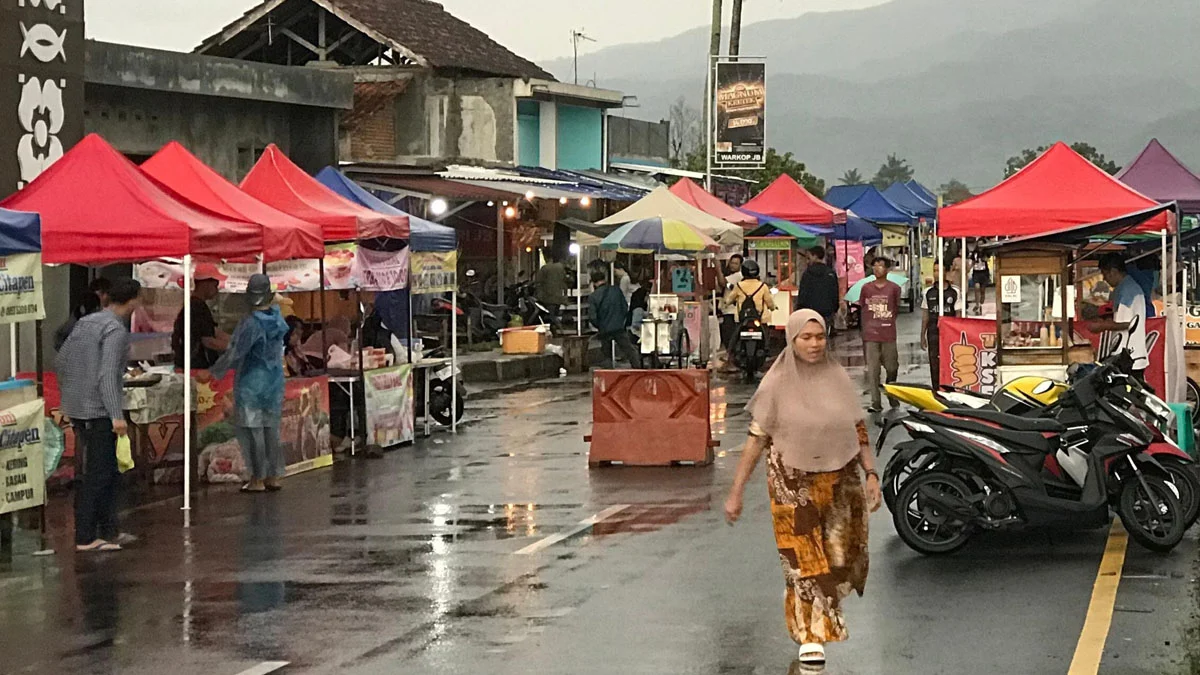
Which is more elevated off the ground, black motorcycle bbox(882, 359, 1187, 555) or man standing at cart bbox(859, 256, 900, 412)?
man standing at cart bbox(859, 256, 900, 412)

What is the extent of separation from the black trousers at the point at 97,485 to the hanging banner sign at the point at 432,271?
7.87m

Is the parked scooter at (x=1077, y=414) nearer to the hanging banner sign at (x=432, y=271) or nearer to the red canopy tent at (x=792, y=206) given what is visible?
the hanging banner sign at (x=432, y=271)

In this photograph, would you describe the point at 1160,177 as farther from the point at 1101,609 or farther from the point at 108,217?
the point at 1101,609

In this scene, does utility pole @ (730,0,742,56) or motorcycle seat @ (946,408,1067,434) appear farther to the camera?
utility pole @ (730,0,742,56)

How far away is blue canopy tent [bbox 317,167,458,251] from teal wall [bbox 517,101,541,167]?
955 inches

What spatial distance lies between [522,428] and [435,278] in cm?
203

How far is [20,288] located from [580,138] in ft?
118

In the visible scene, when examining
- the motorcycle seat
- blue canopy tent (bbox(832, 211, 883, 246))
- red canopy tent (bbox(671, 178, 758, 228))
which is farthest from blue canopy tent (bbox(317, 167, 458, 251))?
blue canopy tent (bbox(832, 211, 883, 246))

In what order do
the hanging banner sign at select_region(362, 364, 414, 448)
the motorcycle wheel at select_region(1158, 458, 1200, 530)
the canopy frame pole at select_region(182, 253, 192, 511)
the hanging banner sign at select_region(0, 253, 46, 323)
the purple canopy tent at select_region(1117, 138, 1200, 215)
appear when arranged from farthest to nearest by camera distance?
the purple canopy tent at select_region(1117, 138, 1200, 215), the hanging banner sign at select_region(362, 364, 414, 448), the canopy frame pole at select_region(182, 253, 192, 511), the hanging banner sign at select_region(0, 253, 46, 323), the motorcycle wheel at select_region(1158, 458, 1200, 530)

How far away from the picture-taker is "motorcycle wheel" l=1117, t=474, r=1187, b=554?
1146 cm

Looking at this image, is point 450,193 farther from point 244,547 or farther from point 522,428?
point 244,547

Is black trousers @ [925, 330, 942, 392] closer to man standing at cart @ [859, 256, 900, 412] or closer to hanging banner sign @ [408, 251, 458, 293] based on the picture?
man standing at cart @ [859, 256, 900, 412]

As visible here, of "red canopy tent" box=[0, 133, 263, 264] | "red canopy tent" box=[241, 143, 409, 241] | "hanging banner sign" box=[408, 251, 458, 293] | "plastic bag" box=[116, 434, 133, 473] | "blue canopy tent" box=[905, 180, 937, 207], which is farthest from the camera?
"blue canopy tent" box=[905, 180, 937, 207]

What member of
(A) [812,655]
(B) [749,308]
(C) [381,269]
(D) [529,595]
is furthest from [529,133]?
(A) [812,655]
